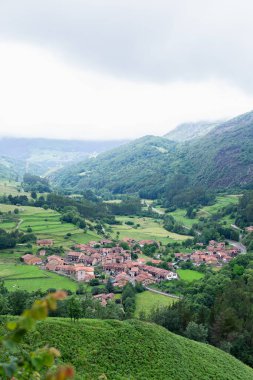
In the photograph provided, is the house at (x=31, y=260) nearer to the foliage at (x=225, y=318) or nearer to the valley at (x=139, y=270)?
the valley at (x=139, y=270)

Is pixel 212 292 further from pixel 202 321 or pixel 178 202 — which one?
pixel 178 202

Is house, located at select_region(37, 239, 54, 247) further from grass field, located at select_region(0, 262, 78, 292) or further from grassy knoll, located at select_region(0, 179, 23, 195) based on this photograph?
grassy knoll, located at select_region(0, 179, 23, 195)

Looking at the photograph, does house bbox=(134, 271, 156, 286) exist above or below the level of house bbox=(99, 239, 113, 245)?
below

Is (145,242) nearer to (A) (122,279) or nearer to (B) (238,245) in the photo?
(B) (238,245)

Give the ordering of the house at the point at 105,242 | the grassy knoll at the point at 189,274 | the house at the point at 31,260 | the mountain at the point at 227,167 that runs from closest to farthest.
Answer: the grassy knoll at the point at 189,274, the house at the point at 31,260, the house at the point at 105,242, the mountain at the point at 227,167

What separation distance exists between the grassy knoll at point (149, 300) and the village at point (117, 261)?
14.7 ft

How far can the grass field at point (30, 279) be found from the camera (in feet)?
177

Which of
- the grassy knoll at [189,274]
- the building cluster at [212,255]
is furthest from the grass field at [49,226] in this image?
the grassy knoll at [189,274]

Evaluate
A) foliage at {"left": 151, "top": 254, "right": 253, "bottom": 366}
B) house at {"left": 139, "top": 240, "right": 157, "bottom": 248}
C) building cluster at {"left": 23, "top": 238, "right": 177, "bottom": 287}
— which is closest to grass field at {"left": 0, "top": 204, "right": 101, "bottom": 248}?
building cluster at {"left": 23, "top": 238, "right": 177, "bottom": 287}

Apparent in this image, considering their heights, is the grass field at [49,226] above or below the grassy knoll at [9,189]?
below

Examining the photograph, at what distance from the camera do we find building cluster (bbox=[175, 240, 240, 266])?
2929 inches

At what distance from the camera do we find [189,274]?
66438 millimetres

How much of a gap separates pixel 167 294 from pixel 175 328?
1908 cm

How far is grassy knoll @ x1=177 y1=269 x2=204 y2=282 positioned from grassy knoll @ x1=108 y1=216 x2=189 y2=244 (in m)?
23.0
